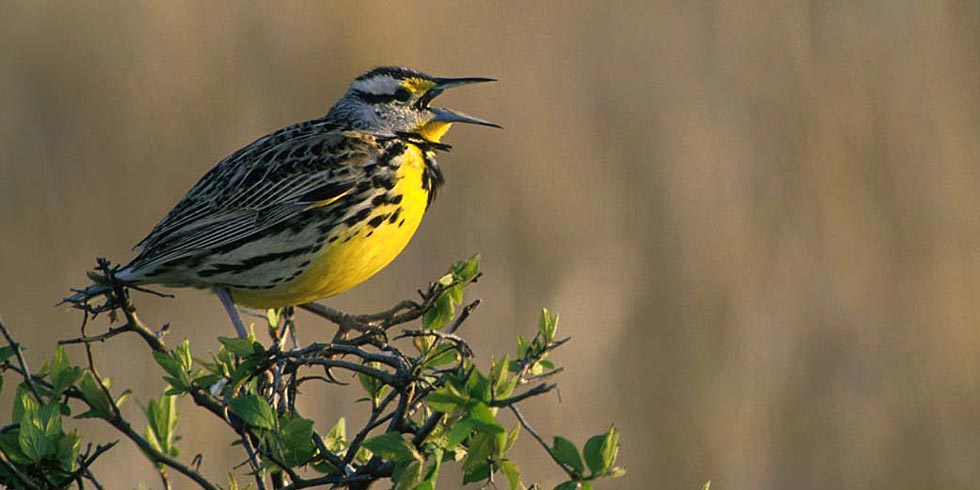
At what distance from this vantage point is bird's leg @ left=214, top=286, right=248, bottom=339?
2.31 meters

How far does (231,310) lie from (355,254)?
8.7 inches

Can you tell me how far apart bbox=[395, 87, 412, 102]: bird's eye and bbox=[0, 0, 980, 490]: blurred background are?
1267mm

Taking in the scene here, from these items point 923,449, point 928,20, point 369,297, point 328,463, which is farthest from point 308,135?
point 928,20

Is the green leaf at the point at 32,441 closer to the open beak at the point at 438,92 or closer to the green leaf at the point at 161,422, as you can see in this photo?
the green leaf at the point at 161,422

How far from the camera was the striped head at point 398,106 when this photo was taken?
2.67 metres

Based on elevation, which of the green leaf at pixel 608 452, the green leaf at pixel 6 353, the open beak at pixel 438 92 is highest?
the open beak at pixel 438 92

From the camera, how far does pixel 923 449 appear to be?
4.15 m

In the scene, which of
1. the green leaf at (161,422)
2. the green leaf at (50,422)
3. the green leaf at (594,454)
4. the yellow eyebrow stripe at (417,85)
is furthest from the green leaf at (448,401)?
the yellow eyebrow stripe at (417,85)

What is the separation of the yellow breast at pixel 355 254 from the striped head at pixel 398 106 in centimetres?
19

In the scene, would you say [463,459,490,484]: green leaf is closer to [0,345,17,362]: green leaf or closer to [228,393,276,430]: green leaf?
[228,393,276,430]: green leaf

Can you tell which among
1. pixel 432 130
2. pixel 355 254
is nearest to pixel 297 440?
pixel 355 254

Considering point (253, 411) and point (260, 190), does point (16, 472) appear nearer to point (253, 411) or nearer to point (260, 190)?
point (253, 411)

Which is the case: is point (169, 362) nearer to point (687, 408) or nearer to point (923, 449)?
point (687, 408)

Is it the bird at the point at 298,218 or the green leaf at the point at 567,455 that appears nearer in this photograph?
the green leaf at the point at 567,455
